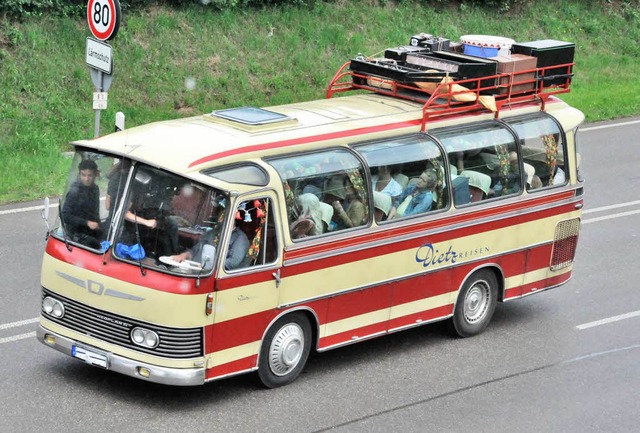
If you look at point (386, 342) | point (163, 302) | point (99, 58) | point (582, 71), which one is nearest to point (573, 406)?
point (386, 342)

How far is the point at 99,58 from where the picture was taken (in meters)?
14.6

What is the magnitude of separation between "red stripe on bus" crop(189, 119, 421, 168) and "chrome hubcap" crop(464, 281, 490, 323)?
1932 millimetres

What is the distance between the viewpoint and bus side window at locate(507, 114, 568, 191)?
13.3 meters

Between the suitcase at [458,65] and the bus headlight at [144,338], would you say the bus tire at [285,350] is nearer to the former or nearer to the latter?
the bus headlight at [144,338]

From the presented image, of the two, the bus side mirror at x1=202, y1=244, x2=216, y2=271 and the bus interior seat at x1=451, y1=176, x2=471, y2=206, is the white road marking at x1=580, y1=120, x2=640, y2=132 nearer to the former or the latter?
the bus interior seat at x1=451, y1=176, x2=471, y2=206

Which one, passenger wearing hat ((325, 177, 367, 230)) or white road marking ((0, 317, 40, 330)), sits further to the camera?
white road marking ((0, 317, 40, 330))

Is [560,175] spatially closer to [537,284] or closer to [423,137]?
[537,284]

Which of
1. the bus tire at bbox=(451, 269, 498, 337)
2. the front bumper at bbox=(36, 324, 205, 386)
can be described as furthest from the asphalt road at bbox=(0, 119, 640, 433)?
the front bumper at bbox=(36, 324, 205, 386)

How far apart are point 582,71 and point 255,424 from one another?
19470 millimetres

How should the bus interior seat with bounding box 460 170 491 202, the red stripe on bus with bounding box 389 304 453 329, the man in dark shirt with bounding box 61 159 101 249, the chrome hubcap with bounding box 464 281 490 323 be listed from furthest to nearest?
1. the chrome hubcap with bounding box 464 281 490 323
2. the bus interior seat with bounding box 460 170 491 202
3. the red stripe on bus with bounding box 389 304 453 329
4. the man in dark shirt with bounding box 61 159 101 249

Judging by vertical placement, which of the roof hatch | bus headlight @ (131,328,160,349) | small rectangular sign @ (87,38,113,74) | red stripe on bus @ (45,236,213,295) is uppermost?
small rectangular sign @ (87,38,113,74)

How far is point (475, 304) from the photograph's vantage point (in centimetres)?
1305

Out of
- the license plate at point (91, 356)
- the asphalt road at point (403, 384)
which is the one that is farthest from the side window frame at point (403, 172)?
the license plate at point (91, 356)

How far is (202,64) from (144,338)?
13473 mm
